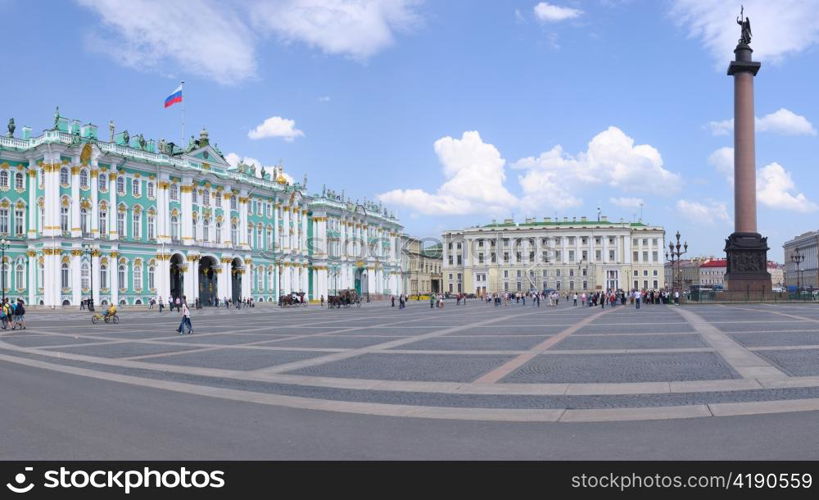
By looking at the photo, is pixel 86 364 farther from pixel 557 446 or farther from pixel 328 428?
pixel 557 446

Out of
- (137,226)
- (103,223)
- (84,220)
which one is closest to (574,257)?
(137,226)

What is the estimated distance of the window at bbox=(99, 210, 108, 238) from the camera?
6338cm

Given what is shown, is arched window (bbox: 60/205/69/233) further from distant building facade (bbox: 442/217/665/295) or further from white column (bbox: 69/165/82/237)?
distant building facade (bbox: 442/217/665/295)

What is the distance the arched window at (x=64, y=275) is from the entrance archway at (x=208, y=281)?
54.2 feet

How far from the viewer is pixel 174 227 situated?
71.6 metres

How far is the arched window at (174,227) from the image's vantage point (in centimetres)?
7125

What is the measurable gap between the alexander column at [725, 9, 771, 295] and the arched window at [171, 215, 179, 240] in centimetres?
5205

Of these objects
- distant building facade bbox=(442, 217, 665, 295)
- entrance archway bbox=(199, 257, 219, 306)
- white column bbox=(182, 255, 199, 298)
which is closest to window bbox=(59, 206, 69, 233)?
white column bbox=(182, 255, 199, 298)

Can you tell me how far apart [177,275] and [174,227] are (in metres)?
5.09

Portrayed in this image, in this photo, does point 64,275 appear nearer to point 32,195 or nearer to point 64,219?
point 64,219
